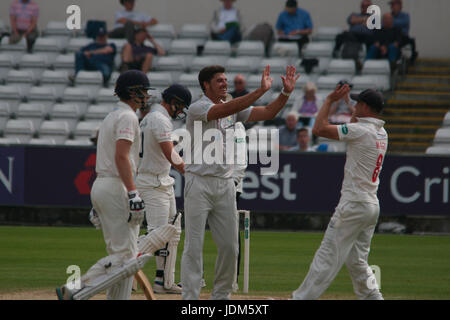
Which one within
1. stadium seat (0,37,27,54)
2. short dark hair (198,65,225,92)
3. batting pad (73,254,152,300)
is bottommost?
batting pad (73,254,152,300)

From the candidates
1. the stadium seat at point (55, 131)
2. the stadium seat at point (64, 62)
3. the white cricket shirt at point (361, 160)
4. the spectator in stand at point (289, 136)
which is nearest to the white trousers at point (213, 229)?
the white cricket shirt at point (361, 160)

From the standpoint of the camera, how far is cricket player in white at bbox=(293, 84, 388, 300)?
28.4 ft

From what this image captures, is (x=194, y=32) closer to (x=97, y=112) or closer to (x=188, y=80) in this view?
(x=188, y=80)

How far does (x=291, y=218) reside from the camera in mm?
17172

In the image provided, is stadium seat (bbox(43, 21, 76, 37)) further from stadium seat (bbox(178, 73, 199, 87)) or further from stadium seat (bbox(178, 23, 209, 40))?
stadium seat (bbox(178, 73, 199, 87))

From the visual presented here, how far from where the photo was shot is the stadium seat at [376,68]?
67.1ft

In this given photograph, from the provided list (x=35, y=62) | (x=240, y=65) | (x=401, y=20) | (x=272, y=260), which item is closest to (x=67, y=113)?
(x=35, y=62)

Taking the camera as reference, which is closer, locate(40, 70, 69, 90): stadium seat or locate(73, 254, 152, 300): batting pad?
locate(73, 254, 152, 300): batting pad

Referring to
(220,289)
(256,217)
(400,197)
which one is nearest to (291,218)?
(256,217)

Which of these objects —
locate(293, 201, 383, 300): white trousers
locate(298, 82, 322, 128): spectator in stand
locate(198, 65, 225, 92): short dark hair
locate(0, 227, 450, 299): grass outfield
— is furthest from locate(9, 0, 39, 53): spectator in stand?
locate(293, 201, 383, 300): white trousers

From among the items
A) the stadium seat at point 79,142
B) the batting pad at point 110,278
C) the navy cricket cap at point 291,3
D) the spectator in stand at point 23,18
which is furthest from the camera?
the spectator in stand at point 23,18

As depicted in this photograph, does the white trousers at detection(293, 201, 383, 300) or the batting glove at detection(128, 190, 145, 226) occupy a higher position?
the batting glove at detection(128, 190, 145, 226)

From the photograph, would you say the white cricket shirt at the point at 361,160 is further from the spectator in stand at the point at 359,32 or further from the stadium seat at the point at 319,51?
the stadium seat at the point at 319,51

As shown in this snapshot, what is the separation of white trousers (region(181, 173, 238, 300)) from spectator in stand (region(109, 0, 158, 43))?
46.2 ft
